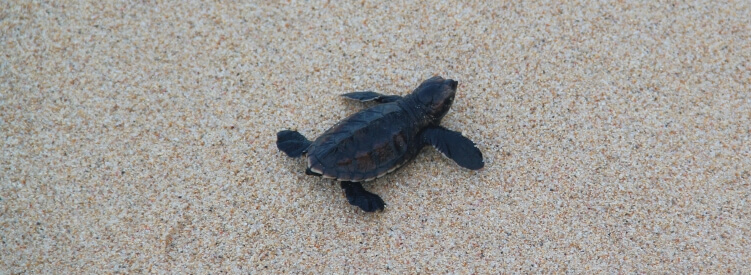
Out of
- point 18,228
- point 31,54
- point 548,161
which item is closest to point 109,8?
point 31,54

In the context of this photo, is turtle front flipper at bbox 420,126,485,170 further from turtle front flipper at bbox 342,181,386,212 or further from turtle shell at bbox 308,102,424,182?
turtle front flipper at bbox 342,181,386,212

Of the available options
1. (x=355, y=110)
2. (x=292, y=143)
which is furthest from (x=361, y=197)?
(x=355, y=110)

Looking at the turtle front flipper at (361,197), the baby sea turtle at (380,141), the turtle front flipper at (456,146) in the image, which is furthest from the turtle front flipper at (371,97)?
the turtle front flipper at (361,197)

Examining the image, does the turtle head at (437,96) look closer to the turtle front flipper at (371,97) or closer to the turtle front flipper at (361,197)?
the turtle front flipper at (371,97)

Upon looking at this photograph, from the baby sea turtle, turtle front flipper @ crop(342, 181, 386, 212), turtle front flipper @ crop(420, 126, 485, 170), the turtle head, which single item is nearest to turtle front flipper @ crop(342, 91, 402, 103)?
the baby sea turtle

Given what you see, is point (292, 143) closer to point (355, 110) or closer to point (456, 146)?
point (355, 110)
